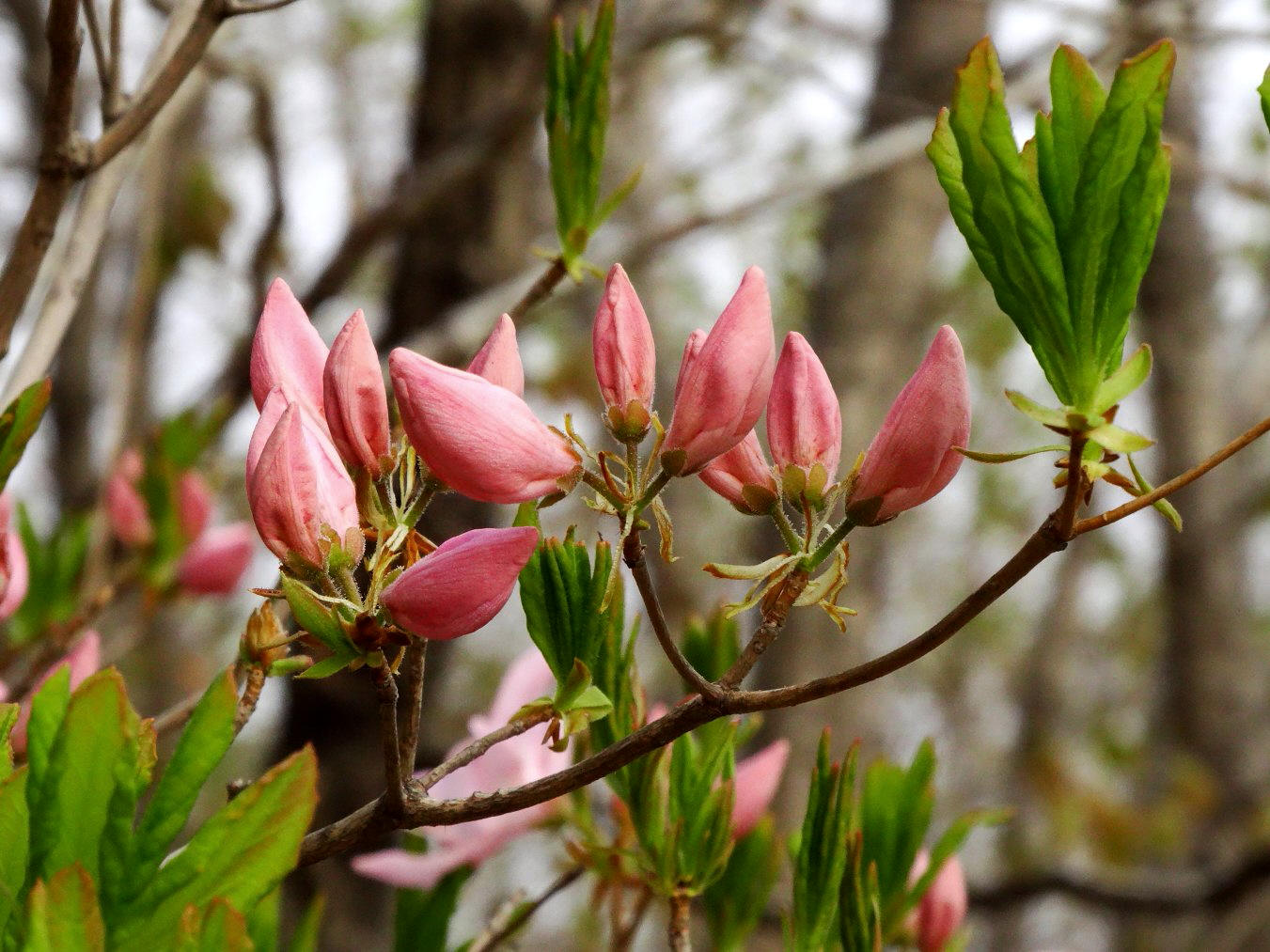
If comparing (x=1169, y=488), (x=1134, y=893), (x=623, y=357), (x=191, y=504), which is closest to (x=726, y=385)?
(x=623, y=357)

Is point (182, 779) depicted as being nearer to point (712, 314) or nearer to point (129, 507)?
point (129, 507)

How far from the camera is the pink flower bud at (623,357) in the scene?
1.57ft

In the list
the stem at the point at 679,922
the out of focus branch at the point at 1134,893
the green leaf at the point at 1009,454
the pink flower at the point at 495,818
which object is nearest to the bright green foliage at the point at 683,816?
the stem at the point at 679,922

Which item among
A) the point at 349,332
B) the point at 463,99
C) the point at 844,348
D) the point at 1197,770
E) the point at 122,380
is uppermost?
the point at 463,99

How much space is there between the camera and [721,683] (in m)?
0.43

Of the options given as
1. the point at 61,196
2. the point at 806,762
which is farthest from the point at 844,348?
the point at 61,196

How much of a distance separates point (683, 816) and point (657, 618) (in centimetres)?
21

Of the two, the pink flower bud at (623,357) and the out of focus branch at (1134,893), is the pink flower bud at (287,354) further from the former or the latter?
the out of focus branch at (1134,893)

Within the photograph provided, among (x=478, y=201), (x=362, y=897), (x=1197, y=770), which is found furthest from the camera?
(x=1197, y=770)

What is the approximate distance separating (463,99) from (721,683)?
1891 mm

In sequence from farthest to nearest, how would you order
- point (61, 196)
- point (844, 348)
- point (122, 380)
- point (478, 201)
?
point (844, 348)
point (478, 201)
point (122, 380)
point (61, 196)

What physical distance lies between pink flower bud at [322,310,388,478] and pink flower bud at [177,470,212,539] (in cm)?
90

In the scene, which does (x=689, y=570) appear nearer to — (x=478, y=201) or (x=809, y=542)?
(x=478, y=201)

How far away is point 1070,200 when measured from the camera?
1.27 feet
